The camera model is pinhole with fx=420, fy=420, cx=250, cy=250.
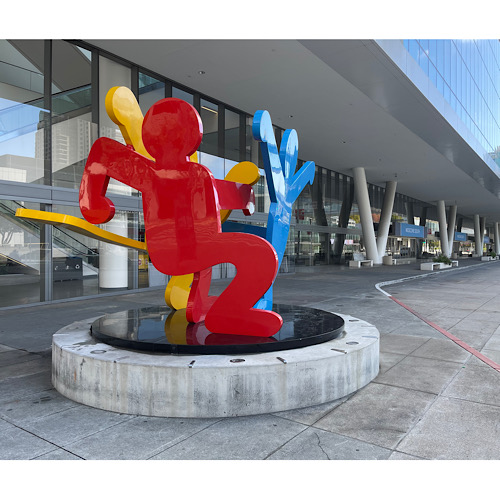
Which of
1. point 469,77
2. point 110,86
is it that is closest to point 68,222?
point 110,86

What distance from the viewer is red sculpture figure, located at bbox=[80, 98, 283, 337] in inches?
202

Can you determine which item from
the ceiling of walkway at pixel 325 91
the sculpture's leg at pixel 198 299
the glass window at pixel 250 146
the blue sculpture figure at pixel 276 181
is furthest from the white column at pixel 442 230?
the sculpture's leg at pixel 198 299

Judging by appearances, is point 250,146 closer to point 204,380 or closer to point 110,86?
point 110,86

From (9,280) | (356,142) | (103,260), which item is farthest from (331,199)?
(9,280)

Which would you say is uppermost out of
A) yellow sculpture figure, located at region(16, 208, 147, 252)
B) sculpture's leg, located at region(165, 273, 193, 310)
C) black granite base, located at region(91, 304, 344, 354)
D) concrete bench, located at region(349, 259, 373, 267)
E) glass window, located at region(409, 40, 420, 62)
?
glass window, located at region(409, 40, 420, 62)

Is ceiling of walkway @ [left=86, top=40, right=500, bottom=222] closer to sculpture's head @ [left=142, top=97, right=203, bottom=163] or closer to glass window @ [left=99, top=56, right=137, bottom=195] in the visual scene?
glass window @ [left=99, top=56, right=137, bottom=195]

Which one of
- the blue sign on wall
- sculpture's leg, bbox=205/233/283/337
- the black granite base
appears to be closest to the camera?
the black granite base

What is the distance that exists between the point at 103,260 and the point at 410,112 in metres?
13.8

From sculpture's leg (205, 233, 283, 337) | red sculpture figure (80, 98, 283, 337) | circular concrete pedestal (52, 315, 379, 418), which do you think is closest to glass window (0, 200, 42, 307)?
red sculpture figure (80, 98, 283, 337)

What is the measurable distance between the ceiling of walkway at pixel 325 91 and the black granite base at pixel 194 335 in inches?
362

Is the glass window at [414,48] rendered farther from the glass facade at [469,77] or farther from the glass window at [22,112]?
the glass window at [22,112]

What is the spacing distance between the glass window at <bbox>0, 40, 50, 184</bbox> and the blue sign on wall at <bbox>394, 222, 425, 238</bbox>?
106 ft

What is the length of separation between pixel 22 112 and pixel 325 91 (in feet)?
34.8

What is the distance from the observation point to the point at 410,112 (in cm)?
1788
